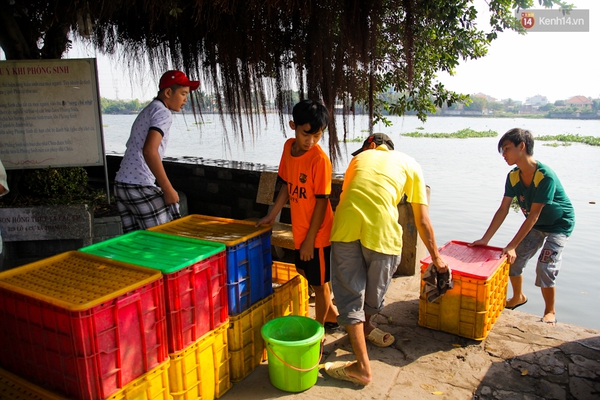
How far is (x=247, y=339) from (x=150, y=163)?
1.40m

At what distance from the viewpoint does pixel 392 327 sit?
363 cm

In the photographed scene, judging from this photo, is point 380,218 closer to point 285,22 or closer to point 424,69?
point 285,22

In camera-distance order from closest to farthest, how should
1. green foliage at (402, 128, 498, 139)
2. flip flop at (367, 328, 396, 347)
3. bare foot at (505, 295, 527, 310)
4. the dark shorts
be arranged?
the dark shorts < flip flop at (367, 328, 396, 347) < bare foot at (505, 295, 527, 310) < green foliage at (402, 128, 498, 139)

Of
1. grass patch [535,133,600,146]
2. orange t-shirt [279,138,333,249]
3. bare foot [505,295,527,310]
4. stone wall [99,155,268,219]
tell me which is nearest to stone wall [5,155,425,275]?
stone wall [99,155,268,219]

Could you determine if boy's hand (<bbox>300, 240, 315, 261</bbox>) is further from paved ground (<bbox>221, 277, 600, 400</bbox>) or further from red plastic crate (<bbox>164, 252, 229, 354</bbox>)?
paved ground (<bbox>221, 277, 600, 400</bbox>)

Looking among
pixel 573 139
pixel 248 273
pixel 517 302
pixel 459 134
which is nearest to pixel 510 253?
pixel 517 302

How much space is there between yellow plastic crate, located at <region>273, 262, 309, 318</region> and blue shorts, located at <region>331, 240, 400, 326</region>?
1.45 feet

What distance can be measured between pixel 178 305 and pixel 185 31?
3.48 meters

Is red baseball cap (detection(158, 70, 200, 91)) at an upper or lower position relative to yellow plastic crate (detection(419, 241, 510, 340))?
upper

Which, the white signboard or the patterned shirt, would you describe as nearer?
the patterned shirt

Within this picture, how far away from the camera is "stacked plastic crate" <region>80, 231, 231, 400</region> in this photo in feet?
7.34

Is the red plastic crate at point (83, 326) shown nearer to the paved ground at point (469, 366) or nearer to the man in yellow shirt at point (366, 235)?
the paved ground at point (469, 366)

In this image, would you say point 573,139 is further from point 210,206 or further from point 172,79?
point 172,79

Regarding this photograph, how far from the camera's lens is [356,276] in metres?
2.86
